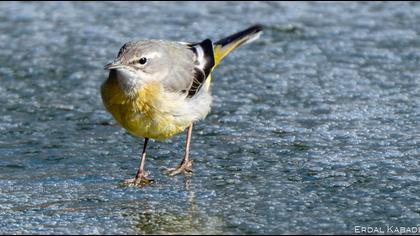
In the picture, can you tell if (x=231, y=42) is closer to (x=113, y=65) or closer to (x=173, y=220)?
(x=113, y=65)

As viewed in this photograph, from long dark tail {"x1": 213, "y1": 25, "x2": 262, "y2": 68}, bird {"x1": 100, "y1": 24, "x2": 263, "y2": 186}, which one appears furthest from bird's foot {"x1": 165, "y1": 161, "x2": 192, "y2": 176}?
long dark tail {"x1": 213, "y1": 25, "x2": 262, "y2": 68}

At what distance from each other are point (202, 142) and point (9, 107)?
179cm

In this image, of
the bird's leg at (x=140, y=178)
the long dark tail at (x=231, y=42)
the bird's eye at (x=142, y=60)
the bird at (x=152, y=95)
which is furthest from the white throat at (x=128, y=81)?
the long dark tail at (x=231, y=42)

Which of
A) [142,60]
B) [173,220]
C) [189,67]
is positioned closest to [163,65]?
[142,60]

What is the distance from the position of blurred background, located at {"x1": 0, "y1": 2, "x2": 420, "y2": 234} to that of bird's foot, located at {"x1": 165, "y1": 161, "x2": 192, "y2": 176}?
0.05 meters

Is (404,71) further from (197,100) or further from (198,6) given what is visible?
(198,6)

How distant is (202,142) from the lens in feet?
23.4

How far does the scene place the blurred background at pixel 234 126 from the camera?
→ 218 inches

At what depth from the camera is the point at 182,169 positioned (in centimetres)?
641

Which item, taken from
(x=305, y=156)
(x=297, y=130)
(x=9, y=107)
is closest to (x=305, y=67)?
(x=297, y=130)

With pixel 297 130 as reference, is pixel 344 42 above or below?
above

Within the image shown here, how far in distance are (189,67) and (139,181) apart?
4.35 ft

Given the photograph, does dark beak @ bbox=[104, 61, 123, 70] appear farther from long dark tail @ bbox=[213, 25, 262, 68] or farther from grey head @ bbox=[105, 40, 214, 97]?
long dark tail @ bbox=[213, 25, 262, 68]

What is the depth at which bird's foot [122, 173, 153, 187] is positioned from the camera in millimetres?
6133
